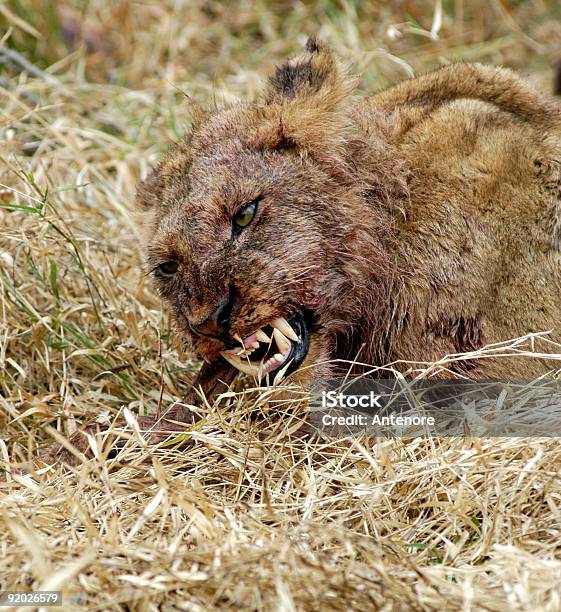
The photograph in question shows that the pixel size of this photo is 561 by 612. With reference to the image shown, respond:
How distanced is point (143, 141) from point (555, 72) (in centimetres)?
286

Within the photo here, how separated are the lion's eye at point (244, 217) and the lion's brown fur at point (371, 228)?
0.10ft

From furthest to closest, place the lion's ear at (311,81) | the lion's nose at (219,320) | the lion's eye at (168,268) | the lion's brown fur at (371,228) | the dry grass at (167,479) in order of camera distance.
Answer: the lion's ear at (311,81), the lion's eye at (168,268), the lion's brown fur at (371,228), the lion's nose at (219,320), the dry grass at (167,479)

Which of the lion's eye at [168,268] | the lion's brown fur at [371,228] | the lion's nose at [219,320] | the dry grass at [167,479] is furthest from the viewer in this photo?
the lion's eye at [168,268]

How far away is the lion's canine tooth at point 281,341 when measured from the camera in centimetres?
357

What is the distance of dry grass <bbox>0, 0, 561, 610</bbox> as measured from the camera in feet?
8.79

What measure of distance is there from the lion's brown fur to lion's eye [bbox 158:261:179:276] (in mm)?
37

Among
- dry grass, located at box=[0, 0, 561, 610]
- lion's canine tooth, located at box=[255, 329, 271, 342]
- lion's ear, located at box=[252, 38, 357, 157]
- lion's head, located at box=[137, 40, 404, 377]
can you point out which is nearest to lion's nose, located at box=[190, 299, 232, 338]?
lion's head, located at box=[137, 40, 404, 377]

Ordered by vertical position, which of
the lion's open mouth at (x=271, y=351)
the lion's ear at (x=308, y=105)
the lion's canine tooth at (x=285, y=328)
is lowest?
the lion's open mouth at (x=271, y=351)

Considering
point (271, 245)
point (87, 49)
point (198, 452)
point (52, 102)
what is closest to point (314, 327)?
point (271, 245)

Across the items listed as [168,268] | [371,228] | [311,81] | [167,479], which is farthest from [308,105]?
[167,479]

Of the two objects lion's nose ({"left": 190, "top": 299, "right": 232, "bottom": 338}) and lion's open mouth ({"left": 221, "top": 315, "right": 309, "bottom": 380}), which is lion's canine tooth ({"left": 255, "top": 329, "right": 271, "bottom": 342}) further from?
lion's nose ({"left": 190, "top": 299, "right": 232, "bottom": 338})

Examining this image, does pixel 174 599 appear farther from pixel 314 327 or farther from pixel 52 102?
pixel 52 102

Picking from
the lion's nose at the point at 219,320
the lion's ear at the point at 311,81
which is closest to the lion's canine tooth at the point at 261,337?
the lion's nose at the point at 219,320

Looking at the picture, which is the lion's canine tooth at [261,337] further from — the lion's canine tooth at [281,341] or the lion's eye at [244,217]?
the lion's eye at [244,217]
